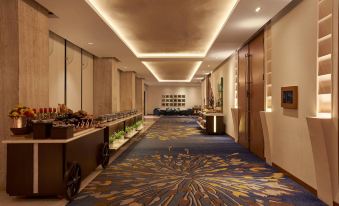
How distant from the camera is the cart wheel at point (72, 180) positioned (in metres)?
4.03

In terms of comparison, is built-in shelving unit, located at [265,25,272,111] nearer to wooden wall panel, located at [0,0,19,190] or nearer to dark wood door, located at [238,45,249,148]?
dark wood door, located at [238,45,249,148]

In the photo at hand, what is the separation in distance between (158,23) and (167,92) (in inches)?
947

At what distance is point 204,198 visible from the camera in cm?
419

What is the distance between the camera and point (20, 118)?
4.23 metres

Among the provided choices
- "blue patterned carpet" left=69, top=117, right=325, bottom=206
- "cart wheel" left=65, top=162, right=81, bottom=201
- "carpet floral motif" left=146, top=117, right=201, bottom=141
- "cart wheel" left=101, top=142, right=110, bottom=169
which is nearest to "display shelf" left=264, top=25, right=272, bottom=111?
"blue patterned carpet" left=69, top=117, right=325, bottom=206

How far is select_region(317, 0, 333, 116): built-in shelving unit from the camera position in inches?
158

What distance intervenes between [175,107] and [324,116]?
88.9ft

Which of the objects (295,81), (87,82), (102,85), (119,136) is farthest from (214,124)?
(295,81)

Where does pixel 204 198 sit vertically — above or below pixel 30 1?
below

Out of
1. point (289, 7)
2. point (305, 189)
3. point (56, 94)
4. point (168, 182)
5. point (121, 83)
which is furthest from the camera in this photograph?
point (121, 83)

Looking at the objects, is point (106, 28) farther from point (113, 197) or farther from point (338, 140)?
point (338, 140)

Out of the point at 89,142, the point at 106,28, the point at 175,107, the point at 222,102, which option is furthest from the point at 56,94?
the point at 175,107

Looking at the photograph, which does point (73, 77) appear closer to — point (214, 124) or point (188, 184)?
point (188, 184)

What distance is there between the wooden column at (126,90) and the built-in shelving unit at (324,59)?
11918 millimetres
